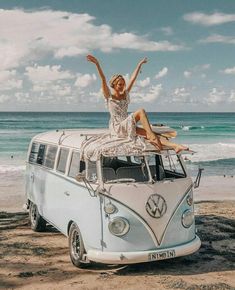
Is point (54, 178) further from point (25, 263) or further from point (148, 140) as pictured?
point (148, 140)

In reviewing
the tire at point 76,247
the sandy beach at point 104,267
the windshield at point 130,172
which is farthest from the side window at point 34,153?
the tire at point 76,247

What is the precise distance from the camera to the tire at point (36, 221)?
36.0ft

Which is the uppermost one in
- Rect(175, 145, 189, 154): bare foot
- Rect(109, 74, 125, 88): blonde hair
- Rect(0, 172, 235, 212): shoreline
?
Rect(109, 74, 125, 88): blonde hair

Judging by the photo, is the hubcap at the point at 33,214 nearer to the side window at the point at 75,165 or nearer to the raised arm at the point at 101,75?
the side window at the point at 75,165

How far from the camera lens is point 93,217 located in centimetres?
759

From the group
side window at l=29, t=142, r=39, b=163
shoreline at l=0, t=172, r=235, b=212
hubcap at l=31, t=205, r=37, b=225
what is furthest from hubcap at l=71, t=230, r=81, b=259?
shoreline at l=0, t=172, r=235, b=212

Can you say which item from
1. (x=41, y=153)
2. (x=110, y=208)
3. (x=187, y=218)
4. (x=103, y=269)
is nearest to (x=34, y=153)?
(x=41, y=153)

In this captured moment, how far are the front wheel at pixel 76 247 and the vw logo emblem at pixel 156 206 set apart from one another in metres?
1.43

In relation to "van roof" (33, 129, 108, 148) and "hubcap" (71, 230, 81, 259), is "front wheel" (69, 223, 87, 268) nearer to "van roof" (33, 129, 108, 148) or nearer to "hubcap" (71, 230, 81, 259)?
"hubcap" (71, 230, 81, 259)

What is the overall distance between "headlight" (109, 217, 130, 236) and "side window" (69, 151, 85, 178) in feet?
4.16

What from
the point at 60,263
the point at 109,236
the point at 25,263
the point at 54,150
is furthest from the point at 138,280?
the point at 54,150

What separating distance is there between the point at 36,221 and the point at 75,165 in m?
3.34

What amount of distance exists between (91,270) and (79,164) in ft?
6.36

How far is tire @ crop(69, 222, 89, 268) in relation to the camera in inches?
313
